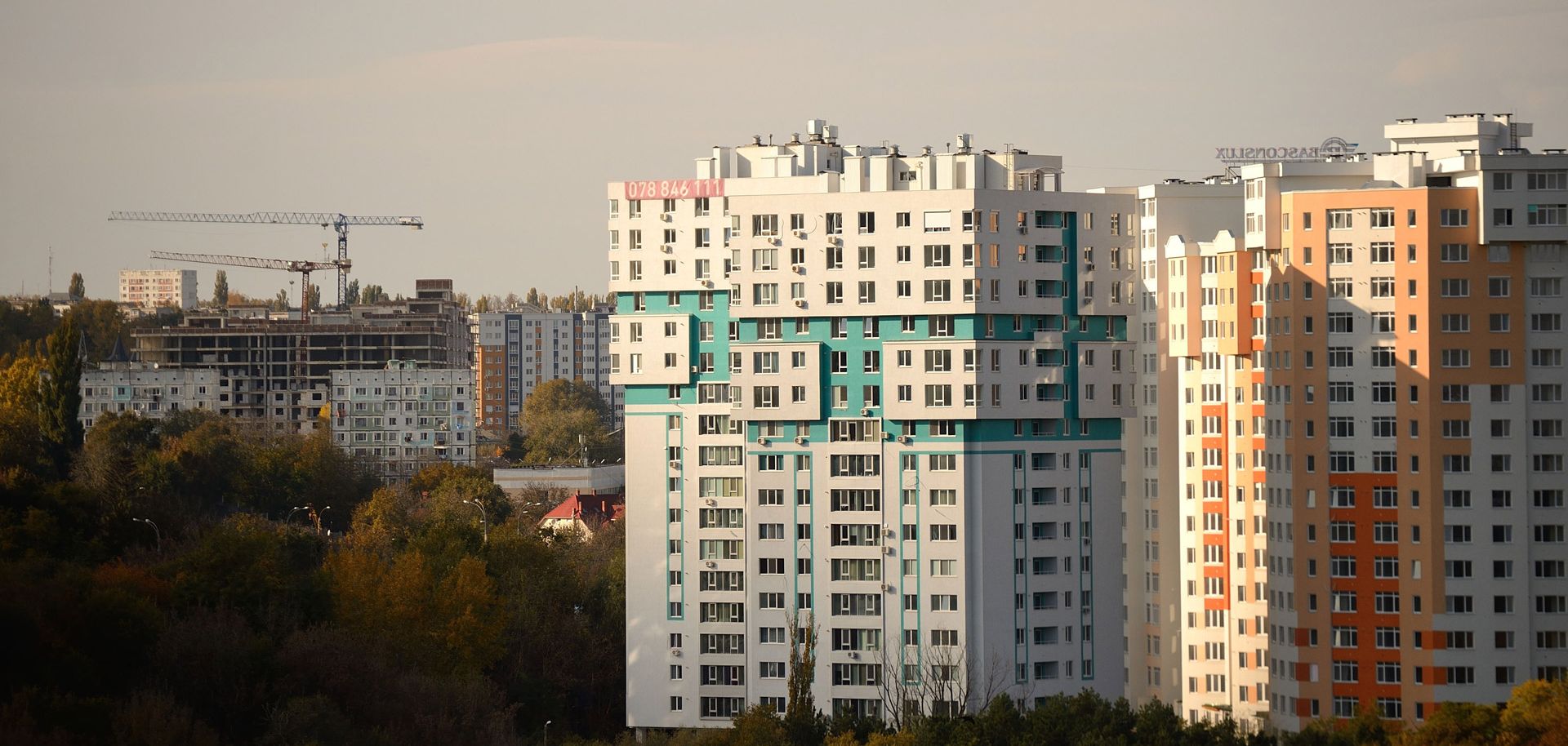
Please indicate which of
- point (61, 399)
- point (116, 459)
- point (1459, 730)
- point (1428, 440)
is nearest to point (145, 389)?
point (61, 399)

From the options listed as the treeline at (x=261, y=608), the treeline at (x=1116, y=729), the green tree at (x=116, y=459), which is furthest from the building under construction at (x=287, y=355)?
the treeline at (x=1116, y=729)

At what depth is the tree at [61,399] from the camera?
131 meters

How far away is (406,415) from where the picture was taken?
18212 cm

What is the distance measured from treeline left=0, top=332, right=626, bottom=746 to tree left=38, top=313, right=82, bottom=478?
193 mm

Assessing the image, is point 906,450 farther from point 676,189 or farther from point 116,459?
point 116,459

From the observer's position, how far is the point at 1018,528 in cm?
8950

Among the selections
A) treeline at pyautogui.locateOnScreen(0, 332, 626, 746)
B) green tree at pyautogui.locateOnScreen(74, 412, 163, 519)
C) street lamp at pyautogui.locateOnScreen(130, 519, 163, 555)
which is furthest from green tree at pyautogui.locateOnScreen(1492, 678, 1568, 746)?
green tree at pyautogui.locateOnScreen(74, 412, 163, 519)

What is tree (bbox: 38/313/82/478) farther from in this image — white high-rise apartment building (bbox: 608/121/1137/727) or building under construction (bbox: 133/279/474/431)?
building under construction (bbox: 133/279/474/431)

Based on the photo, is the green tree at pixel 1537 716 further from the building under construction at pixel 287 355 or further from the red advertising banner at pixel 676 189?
the building under construction at pixel 287 355

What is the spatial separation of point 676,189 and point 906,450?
15.0 meters

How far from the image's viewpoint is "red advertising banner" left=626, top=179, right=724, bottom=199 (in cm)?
9588

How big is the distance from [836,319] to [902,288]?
9.42ft

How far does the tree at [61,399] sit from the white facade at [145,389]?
4253 centimetres

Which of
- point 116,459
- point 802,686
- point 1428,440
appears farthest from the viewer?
point 116,459
